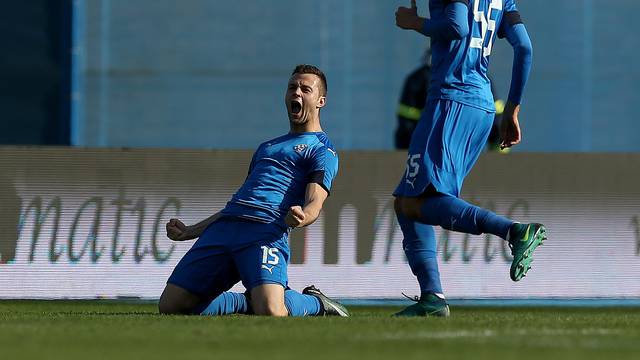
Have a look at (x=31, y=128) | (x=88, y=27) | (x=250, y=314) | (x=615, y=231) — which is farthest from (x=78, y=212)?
(x=88, y=27)

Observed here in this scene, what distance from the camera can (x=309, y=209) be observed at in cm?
660

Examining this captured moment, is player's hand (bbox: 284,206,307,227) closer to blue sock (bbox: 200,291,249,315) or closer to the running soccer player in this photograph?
Result: the running soccer player

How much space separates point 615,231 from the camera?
382 inches

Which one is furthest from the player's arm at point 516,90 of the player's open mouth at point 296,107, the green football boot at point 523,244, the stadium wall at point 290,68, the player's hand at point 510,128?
the stadium wall at point 290,68

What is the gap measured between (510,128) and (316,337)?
192 cm

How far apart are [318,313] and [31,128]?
7.71 m

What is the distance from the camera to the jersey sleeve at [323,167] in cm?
683

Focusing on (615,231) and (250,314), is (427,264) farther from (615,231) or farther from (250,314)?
(615,231)

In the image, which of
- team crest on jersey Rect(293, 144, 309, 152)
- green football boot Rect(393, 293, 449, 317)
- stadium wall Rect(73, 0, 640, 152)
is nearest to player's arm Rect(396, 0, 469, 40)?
team crest on jersey Rect(293, 144, 309, 152)

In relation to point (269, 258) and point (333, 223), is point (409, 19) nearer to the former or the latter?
point (269, 258)

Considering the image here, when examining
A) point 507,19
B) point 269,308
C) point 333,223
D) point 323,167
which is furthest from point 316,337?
point 333,223

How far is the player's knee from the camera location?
264 inches

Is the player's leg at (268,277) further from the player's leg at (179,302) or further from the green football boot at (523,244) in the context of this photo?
the green football boot at (523,244)

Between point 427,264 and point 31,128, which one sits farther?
point 31,128
